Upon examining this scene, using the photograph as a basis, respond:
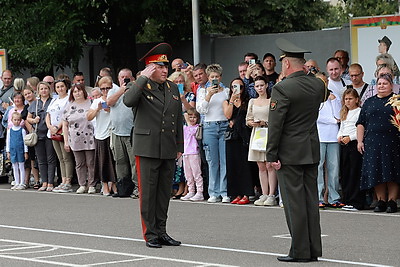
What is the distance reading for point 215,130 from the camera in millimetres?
15648

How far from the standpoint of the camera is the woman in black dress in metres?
13.7

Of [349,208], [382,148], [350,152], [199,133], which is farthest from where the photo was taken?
[199,133]

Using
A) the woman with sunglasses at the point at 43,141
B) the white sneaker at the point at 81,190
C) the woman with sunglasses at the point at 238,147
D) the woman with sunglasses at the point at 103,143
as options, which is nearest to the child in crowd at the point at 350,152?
the woman with sunglasses at the point at 238,147

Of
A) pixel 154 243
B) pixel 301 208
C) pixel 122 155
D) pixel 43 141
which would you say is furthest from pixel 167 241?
pixel 43 141

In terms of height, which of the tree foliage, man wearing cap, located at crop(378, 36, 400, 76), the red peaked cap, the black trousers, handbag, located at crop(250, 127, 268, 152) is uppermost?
the tree foliage

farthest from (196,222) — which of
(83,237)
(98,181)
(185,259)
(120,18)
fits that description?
(120,18)

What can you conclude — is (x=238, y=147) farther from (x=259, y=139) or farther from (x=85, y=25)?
(x=85, y=25)

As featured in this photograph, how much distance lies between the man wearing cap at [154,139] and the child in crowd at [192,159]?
4.64 meters

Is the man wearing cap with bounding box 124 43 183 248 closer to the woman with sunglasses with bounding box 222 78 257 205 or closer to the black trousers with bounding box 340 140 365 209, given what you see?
the black trousers with bounding box 340 140 365 209

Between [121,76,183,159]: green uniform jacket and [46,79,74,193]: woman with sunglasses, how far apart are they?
6.69 m

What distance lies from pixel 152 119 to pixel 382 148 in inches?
155

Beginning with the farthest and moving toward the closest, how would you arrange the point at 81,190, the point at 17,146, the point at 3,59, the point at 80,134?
the point at 3,59
the point at 17,146
the point at 81,190
the point at 80,134

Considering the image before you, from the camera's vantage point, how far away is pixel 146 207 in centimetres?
1112

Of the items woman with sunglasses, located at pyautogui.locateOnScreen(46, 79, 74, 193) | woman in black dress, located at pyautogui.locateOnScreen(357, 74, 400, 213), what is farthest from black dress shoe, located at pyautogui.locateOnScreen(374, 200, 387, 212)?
woman with sunglasses, located at pyautogui.locateOnScreen(46, 79, 74, 193)
